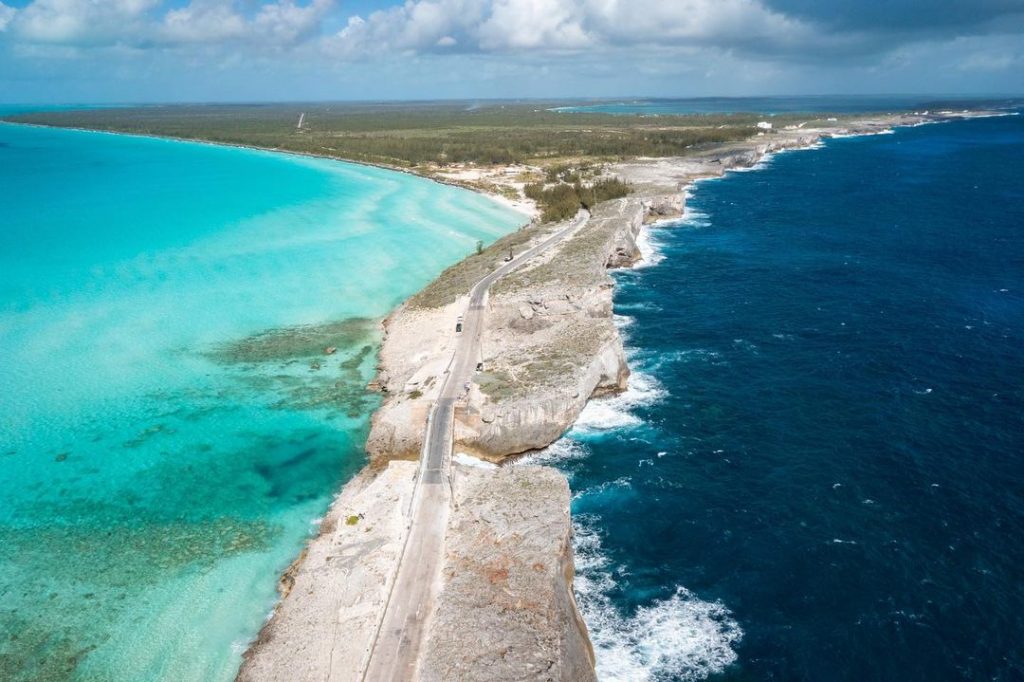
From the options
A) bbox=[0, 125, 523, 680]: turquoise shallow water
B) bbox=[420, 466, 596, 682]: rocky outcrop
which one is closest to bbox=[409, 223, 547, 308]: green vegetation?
bbox=[0, 125, 523, 680]: turquoise shallow water

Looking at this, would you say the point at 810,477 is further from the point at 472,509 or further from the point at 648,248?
the point at 648,248

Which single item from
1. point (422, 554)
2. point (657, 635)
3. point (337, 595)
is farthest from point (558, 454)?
point (337, 595)

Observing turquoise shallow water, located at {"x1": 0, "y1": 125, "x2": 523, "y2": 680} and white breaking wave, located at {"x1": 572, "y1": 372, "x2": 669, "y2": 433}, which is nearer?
turquoise shallow water, located at {"x1": 0, "y1": 125, "x2": 523, "y2": 680}

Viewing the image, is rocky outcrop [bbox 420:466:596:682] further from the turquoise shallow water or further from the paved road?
the turquoise shallow water

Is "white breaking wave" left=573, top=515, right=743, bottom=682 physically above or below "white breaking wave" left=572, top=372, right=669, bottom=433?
below

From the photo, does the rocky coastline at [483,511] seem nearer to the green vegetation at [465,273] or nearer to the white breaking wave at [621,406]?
the white breaking wave at [621,406]

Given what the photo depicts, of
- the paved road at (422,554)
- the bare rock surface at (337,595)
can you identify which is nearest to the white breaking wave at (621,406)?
the paved road at (422,554)
